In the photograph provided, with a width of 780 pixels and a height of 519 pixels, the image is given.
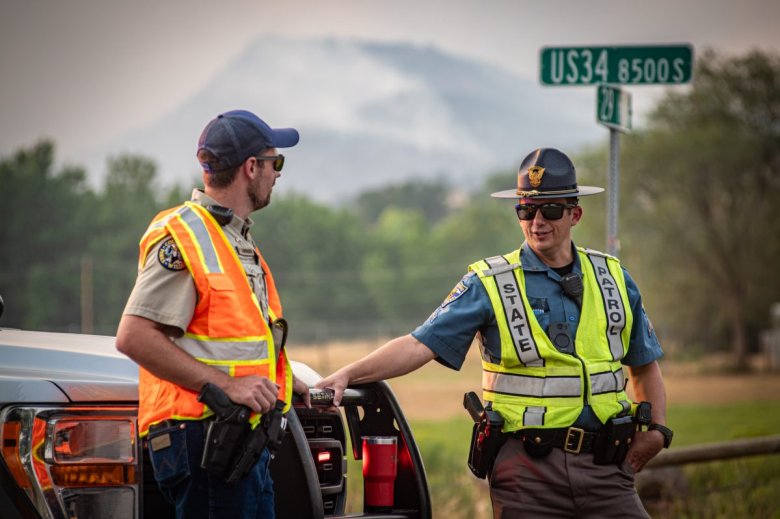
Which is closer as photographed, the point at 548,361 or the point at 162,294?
the point at 162,294

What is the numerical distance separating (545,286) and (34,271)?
260ft

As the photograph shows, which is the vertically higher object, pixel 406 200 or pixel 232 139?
pixel 406 200

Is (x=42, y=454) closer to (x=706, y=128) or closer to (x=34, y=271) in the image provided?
(x=706, y=128)

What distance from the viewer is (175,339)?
3.46 meters

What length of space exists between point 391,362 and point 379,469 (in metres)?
0.41

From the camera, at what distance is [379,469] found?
431 centimetres

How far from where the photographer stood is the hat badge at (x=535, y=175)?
4469 mm

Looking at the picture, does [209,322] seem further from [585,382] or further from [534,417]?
[585,382]

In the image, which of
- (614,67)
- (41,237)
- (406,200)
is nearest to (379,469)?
(614,67)

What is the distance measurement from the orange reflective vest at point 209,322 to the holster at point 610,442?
55.4 inches

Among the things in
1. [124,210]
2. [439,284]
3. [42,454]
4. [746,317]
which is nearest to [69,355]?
[42,454]

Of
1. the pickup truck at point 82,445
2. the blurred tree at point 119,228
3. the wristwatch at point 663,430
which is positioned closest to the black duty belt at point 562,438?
the wristwatch at point 663,430

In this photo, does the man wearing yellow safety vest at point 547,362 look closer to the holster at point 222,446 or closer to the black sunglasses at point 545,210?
the black sunglasses at point 545,210

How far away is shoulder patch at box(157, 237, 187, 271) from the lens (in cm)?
340
